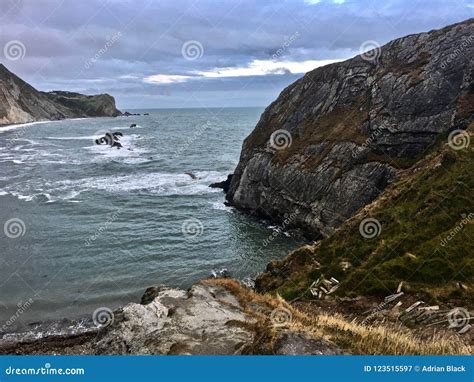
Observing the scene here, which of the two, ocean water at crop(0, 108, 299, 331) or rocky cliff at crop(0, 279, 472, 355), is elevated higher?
rocky cliff at crop(0, 279, 472, 355)

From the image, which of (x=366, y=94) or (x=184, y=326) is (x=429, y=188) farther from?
(x=366, y=94)

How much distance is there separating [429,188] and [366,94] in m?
33.0

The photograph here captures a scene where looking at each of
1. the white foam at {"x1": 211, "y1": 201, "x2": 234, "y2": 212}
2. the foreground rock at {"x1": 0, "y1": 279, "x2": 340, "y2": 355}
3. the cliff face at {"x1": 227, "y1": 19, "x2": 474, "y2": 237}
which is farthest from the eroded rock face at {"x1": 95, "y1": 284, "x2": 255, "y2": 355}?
the white foam at {"x1": 211, "y1": 201, "x2": 234, "y2": 212}

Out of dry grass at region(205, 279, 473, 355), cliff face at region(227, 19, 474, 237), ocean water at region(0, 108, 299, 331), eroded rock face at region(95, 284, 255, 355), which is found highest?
cliff face at region(227, 19, 474, 237)

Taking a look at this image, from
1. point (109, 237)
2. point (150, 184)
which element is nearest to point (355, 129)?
point (109, 237)

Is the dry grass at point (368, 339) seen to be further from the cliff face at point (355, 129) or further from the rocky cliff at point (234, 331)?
the cliff face at point (355, 129)

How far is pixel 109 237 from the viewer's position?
46.0 metres

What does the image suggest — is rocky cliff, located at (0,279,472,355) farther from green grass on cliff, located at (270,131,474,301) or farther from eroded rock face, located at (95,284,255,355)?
green grass on cliff, located at (270,131,474,301)

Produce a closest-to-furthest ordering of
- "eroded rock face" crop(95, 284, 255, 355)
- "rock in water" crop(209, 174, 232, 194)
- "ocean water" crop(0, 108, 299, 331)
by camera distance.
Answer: "eroded rock face" crop(95, 284, 255, 355), "ocean water" crop(0, 108, 299, 331), "rock in water" crop(209, 174, 232, 194)

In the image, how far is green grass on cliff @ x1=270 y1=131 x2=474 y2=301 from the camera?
20952mm

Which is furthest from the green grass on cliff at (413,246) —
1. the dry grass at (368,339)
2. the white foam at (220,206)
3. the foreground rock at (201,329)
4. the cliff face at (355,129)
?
the white foam at (220,206)

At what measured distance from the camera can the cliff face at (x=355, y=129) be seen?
47.0 metres

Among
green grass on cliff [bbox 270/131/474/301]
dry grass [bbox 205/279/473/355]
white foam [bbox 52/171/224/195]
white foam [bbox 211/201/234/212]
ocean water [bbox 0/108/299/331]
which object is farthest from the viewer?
white foam [bbox 52/171/224/195]

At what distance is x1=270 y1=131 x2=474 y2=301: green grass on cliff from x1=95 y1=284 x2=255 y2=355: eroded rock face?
325 inches
